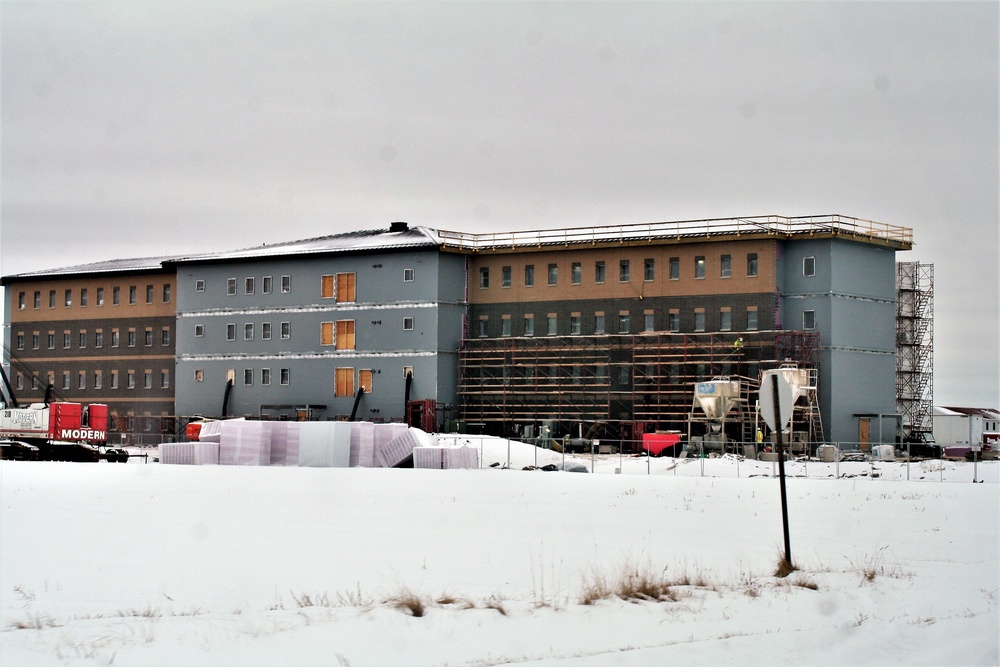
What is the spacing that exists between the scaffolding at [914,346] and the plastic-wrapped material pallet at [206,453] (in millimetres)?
50454

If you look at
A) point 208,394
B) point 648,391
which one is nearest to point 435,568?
point 648,391

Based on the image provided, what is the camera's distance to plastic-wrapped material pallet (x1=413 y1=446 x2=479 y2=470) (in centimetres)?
4553

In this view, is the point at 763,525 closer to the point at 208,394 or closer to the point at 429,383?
the point at 429,383

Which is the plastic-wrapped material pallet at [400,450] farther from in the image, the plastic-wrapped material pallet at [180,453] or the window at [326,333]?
the window at [326,333]

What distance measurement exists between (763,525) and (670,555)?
5.38 metres

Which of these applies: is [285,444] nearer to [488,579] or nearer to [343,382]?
[343,382]

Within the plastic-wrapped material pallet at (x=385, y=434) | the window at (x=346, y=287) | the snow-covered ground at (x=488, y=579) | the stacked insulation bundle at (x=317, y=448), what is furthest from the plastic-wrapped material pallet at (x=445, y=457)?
the window at (x=346, y=287)

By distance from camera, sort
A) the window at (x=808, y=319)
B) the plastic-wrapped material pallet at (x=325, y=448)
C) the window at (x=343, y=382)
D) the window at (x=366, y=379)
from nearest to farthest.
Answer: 1. the plastic-wrapped material pallet at (x=325, y=448)
2. the window at (x=808, y=319)
3. the window at (x=366, y=379)
4. the window at (x=343, y=382)

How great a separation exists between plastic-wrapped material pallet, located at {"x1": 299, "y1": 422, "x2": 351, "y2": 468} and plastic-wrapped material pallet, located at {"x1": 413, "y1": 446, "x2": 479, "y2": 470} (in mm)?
3153

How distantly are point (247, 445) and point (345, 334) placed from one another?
28.1m

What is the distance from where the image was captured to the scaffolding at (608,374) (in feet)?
217

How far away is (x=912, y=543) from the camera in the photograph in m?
20.8

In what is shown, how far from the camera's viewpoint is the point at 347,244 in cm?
7812

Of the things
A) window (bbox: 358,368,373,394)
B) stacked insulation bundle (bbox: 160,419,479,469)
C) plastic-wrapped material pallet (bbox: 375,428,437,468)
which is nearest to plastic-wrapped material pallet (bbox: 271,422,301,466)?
stacked insulation bundle (bbox: 160,419,479,469)
